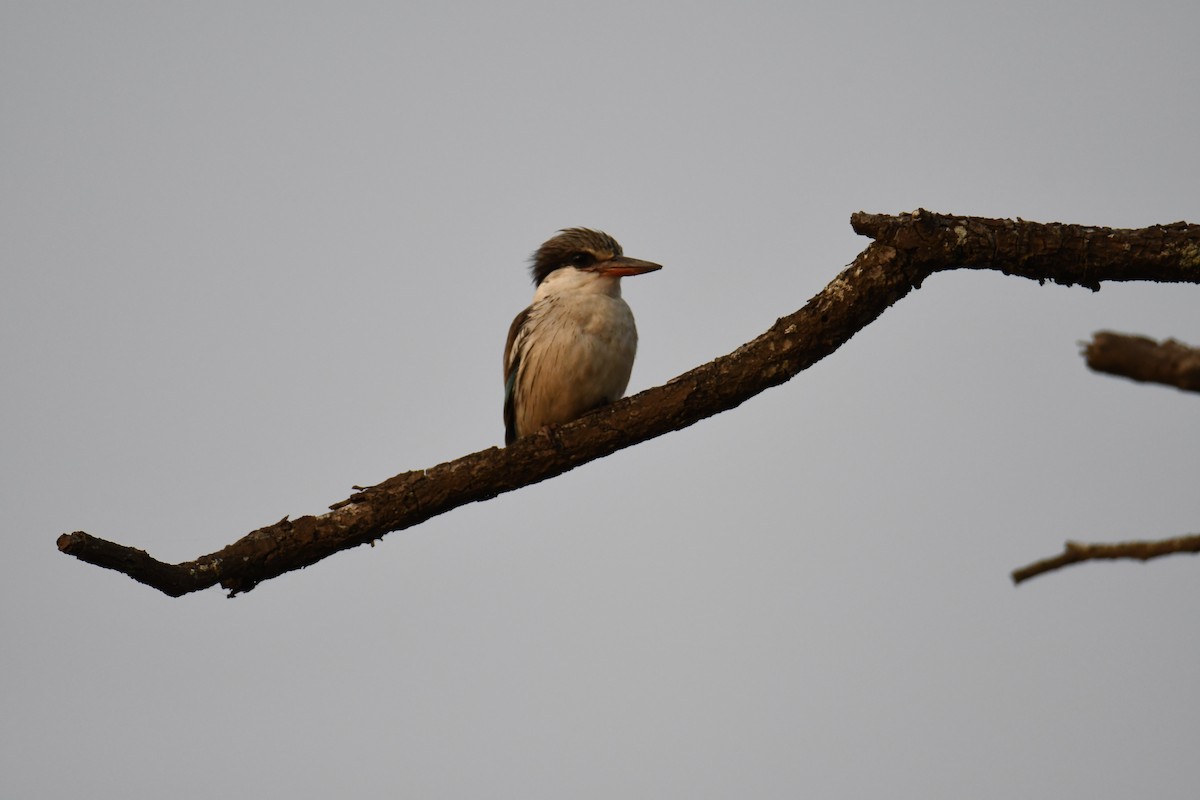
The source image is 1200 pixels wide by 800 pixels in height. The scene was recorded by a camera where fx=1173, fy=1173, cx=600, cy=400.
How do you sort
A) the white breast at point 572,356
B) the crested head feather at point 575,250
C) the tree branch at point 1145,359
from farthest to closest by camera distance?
the crested head feather at point 575,250 → the white breast at point 572,356 → the tree branch at point 1145,359

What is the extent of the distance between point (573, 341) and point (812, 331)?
6.84ft

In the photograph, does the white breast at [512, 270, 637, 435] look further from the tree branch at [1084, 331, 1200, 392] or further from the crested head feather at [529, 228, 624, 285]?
the tree branch at [1084, 331, 1200, 392]

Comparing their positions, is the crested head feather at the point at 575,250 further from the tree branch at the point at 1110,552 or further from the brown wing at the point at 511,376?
the tree branch at the point at 1110,552

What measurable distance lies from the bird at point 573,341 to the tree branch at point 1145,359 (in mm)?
4002

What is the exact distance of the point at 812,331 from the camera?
488 centimetres

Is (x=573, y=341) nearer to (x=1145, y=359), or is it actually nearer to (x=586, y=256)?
(x=586, y=256)

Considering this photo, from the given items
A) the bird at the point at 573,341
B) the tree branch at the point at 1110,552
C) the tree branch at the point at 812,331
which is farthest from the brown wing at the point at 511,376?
the tree branch at the point at 1110,552

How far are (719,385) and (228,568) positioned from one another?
2.18m

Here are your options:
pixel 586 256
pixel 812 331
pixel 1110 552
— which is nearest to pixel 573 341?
pixel 586 256

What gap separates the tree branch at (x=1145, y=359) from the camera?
2441 millimetres

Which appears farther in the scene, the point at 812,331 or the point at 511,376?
the point at 511,376

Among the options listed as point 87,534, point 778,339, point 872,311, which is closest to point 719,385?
point 778,339

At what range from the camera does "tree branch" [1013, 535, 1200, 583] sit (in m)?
2.74

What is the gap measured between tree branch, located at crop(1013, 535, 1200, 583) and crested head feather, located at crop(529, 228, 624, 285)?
195 inches
